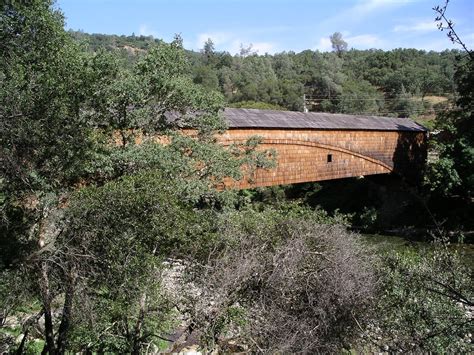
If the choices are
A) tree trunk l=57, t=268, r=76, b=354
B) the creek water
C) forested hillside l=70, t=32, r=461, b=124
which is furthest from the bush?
forested hillside l=70, t=32, r=461, b=124

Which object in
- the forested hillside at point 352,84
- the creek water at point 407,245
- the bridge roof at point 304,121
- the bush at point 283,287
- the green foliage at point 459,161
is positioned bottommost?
the creek water at point 407,245

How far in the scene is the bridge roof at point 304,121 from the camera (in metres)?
14.5

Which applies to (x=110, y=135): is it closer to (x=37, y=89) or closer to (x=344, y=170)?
(x=37, y=89)

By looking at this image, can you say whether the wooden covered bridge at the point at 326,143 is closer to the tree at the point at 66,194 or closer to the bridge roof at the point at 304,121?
the bridge roof at the point at 304,121

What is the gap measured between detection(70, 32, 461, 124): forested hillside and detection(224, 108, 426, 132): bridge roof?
20745 mm

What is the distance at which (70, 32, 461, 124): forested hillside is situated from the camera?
161 ft

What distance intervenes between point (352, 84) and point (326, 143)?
137ft

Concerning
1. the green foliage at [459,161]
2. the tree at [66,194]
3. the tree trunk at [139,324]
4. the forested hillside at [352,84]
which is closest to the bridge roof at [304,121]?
the green foliage at [459,161]

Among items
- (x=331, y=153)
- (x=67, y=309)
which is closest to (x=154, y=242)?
(x=67, y=309)

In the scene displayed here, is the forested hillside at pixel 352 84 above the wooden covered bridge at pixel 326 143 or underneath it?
above

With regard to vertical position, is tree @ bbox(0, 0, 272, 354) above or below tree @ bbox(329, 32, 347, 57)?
below

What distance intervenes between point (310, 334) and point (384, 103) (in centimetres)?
4648

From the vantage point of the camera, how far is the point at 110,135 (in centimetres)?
805

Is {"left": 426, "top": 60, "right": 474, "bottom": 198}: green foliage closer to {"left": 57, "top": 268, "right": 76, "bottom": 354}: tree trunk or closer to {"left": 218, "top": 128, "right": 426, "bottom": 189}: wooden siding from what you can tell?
{"left": 218, "top": 128, "right": 426, "bottom": 189}: wooden siding
